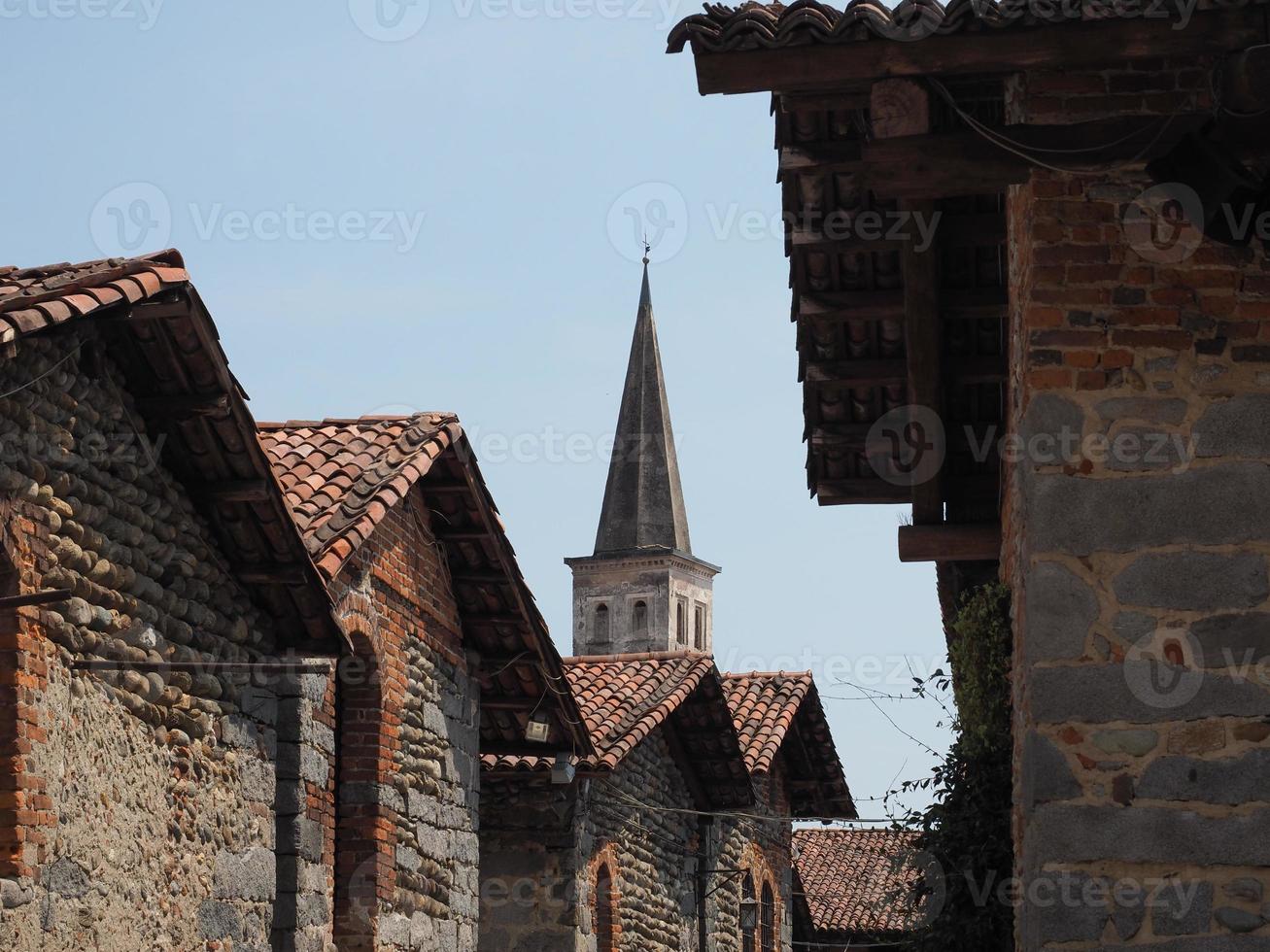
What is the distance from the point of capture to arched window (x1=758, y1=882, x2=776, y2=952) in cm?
1906

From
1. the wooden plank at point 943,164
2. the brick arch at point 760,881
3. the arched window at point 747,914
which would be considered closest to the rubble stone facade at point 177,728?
the wooden plank at point 943,164

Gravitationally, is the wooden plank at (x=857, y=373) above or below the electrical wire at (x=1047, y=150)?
below

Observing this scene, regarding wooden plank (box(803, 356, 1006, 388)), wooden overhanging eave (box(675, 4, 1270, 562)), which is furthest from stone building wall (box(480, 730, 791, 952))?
wooden plank (box(803, 356, 1006, 388))

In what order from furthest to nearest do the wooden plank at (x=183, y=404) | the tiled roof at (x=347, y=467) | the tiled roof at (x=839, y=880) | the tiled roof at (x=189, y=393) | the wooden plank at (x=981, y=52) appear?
the tiled roof at (x=839, y=880) < the tiled roof at (x=347, y=467) < the wooden plank at (x=183, y=404) < the tiled roof at (x=189, y=393) < the wooden plank at (x=981, y=52)

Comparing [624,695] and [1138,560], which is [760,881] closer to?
[624,695]

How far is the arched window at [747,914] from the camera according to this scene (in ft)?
57.9

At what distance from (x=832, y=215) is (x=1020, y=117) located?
1.06 m

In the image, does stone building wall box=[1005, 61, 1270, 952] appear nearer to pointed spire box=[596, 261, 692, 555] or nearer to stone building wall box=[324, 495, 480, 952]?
stone building wall box=[324, 495, 480, 952]

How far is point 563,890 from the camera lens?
13281 mm

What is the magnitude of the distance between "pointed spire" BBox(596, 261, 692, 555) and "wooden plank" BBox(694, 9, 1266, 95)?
49395mm

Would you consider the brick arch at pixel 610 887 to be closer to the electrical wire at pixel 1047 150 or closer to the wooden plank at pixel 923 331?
the wooden plank at pixel 923 331

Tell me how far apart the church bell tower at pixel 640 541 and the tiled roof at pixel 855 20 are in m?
49.4

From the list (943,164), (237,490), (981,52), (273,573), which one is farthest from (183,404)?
(981,52)

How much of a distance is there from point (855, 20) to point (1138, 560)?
204 centimetres
